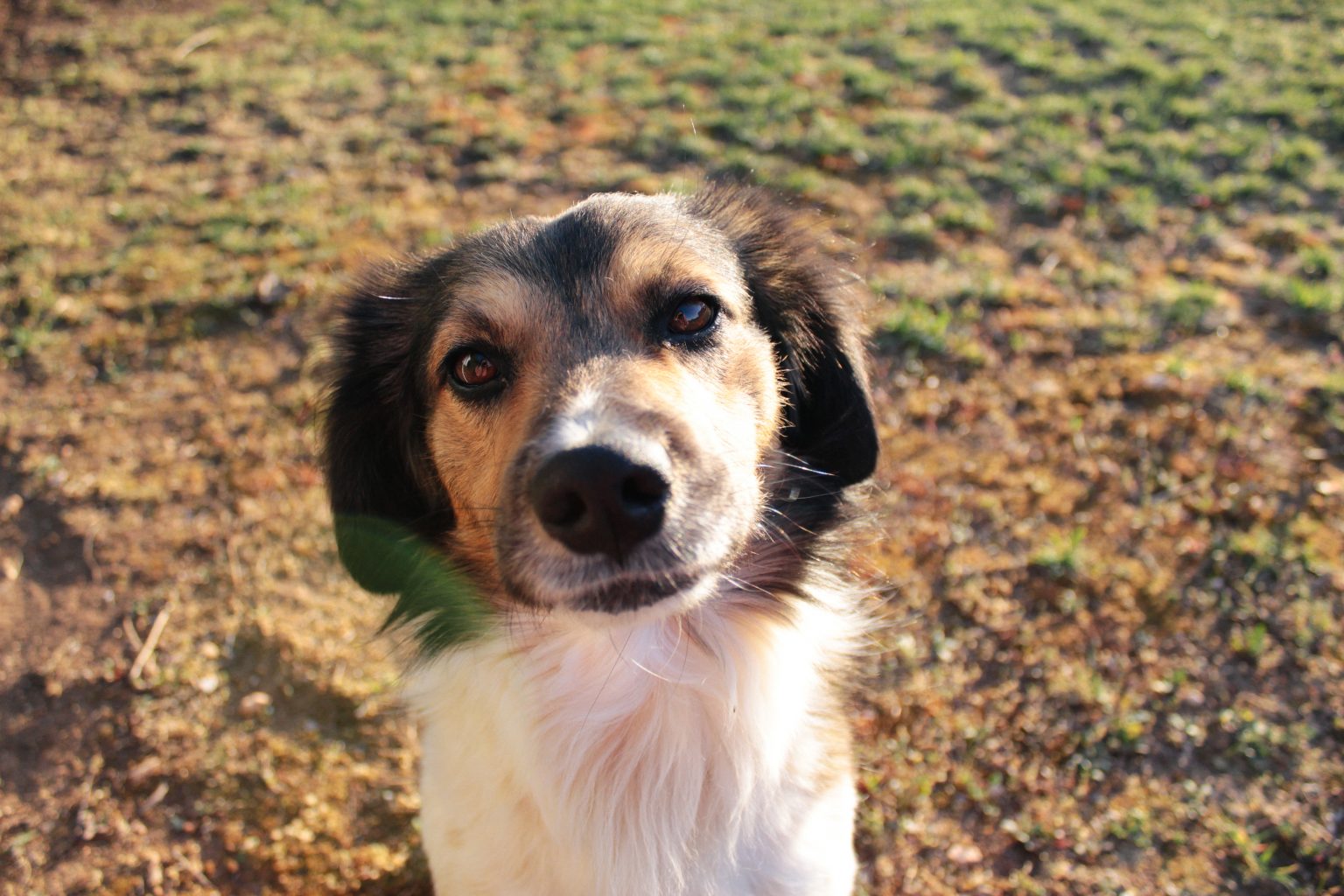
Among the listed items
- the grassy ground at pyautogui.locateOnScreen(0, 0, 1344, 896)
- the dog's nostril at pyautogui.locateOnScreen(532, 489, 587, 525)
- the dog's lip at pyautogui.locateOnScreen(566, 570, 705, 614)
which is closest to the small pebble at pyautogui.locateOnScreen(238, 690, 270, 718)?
the grassy ground at pyautogui.locateOnScreen(0, 0, 1344, 896)

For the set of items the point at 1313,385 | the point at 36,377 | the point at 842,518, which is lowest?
the point at 36,377

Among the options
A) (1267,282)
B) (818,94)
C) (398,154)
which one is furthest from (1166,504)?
(398,154)

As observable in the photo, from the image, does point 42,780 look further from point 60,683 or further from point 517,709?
point 517,709

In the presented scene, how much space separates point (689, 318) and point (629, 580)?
2.64ft

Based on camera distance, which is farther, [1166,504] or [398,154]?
[398,154]

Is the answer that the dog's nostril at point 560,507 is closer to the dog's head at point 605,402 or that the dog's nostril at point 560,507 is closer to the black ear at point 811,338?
the dog's head at point 605,402

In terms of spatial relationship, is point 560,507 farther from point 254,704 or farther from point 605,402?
point 254,704

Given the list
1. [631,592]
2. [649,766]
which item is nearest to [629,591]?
[631,592]

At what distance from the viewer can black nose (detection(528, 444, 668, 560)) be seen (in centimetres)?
182

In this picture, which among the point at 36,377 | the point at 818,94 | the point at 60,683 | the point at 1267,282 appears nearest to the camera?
the point at 60,683

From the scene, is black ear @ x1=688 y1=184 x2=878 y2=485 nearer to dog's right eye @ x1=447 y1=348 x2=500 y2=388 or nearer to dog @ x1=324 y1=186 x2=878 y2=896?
dog @ x1=324 y1=186 x2=878 y2=896

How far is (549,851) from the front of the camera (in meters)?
2.33

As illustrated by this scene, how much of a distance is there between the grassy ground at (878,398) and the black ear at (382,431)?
112 centimetres

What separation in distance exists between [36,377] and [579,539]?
14.1 feet
